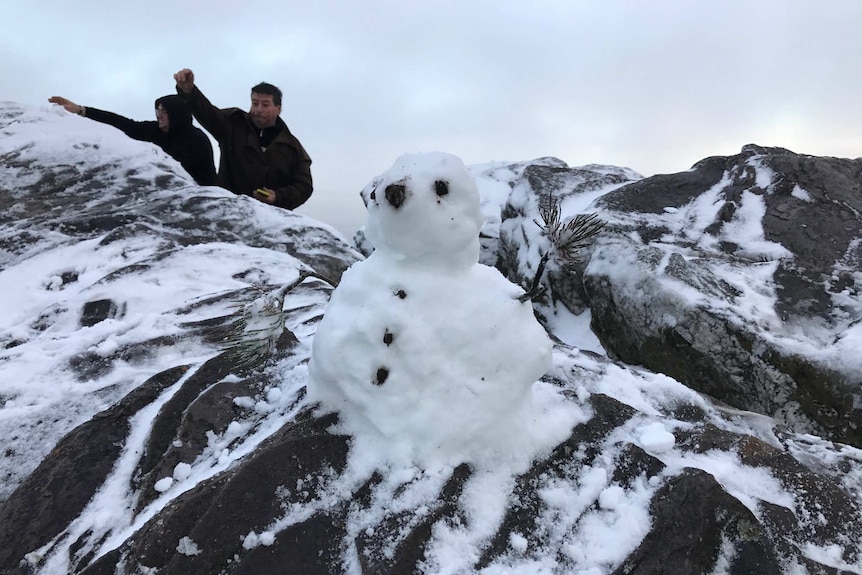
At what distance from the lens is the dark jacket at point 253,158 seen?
21.3ft

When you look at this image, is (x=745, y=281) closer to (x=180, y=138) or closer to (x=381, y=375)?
(x=381, y=375)

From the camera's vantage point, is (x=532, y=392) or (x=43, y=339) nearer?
(x=532, y=392)

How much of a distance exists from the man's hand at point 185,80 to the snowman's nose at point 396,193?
5.02 meters

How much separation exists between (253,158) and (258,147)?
160 mm

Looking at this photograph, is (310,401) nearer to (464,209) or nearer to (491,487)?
(491,487)

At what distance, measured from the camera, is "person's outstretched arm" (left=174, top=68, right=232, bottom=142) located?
612 centimetres

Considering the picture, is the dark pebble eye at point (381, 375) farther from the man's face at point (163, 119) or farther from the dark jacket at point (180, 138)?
the man's face at point (163, 119)

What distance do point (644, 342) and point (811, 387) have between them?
1.14 m

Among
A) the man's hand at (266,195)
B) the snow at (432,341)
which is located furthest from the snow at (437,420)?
the man's hand at (266,195)

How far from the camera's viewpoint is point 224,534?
6.42 feet

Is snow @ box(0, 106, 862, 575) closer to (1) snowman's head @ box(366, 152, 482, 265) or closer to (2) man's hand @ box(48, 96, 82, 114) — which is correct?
(1) snowman's head @ box(366, 152, 482, 265)

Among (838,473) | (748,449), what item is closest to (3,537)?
(748,449)

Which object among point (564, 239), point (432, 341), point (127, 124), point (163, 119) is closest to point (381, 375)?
point (432, 341)

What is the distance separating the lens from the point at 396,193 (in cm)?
216
